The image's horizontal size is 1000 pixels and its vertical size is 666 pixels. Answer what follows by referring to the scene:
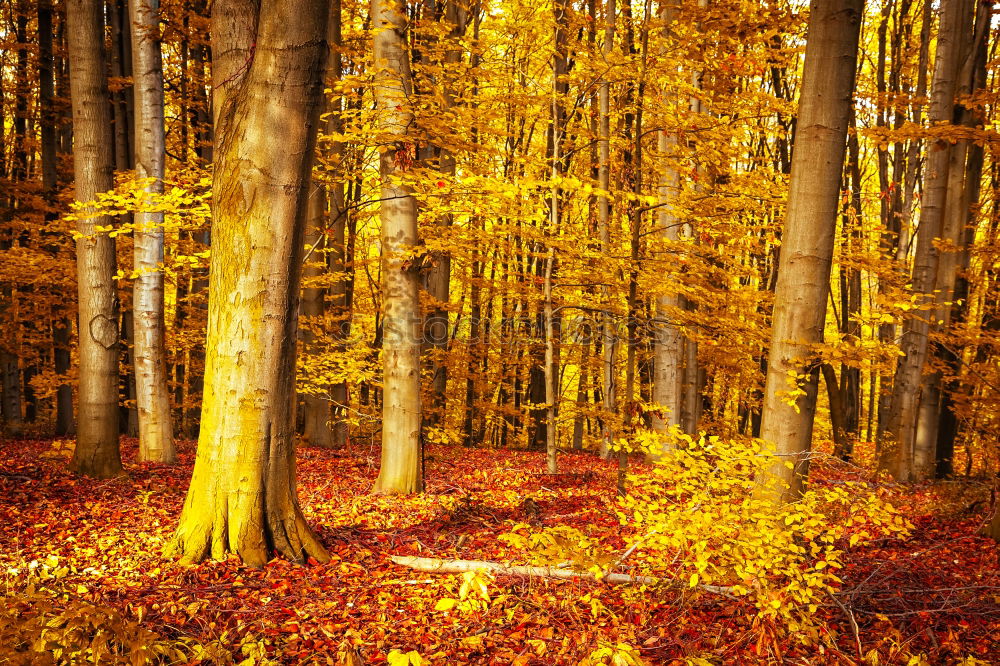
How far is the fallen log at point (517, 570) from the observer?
14.9 ft

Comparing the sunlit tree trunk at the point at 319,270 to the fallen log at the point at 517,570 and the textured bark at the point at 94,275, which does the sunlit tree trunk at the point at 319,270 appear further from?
the fallen log at the point at 517,570

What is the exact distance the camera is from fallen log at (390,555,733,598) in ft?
14.9

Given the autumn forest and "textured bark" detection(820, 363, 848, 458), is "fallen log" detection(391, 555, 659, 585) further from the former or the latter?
"textured bark" detection(820, 363, 848, 458)

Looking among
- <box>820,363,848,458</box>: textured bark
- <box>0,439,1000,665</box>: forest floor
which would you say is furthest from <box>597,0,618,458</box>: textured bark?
<box>820,363,848,458</box>: textured bark

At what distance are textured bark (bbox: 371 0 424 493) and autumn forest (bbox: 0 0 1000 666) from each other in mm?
41

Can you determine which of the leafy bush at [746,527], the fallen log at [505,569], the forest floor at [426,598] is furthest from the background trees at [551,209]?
the fallen log at [505,569]

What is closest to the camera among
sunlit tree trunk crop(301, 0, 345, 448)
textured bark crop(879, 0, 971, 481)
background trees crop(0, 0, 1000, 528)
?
background trees crop(0, 0, 1000, 528)

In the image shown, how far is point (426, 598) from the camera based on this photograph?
14.6 feet

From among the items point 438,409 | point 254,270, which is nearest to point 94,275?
point 254,270

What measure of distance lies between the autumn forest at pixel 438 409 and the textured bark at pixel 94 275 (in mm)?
37

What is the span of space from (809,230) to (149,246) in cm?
788

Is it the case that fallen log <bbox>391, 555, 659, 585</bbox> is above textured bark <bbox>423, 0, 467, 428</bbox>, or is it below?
below

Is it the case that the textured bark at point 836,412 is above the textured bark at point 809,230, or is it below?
below

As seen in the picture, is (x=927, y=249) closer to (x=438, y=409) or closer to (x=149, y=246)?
(x=438, y=409)
